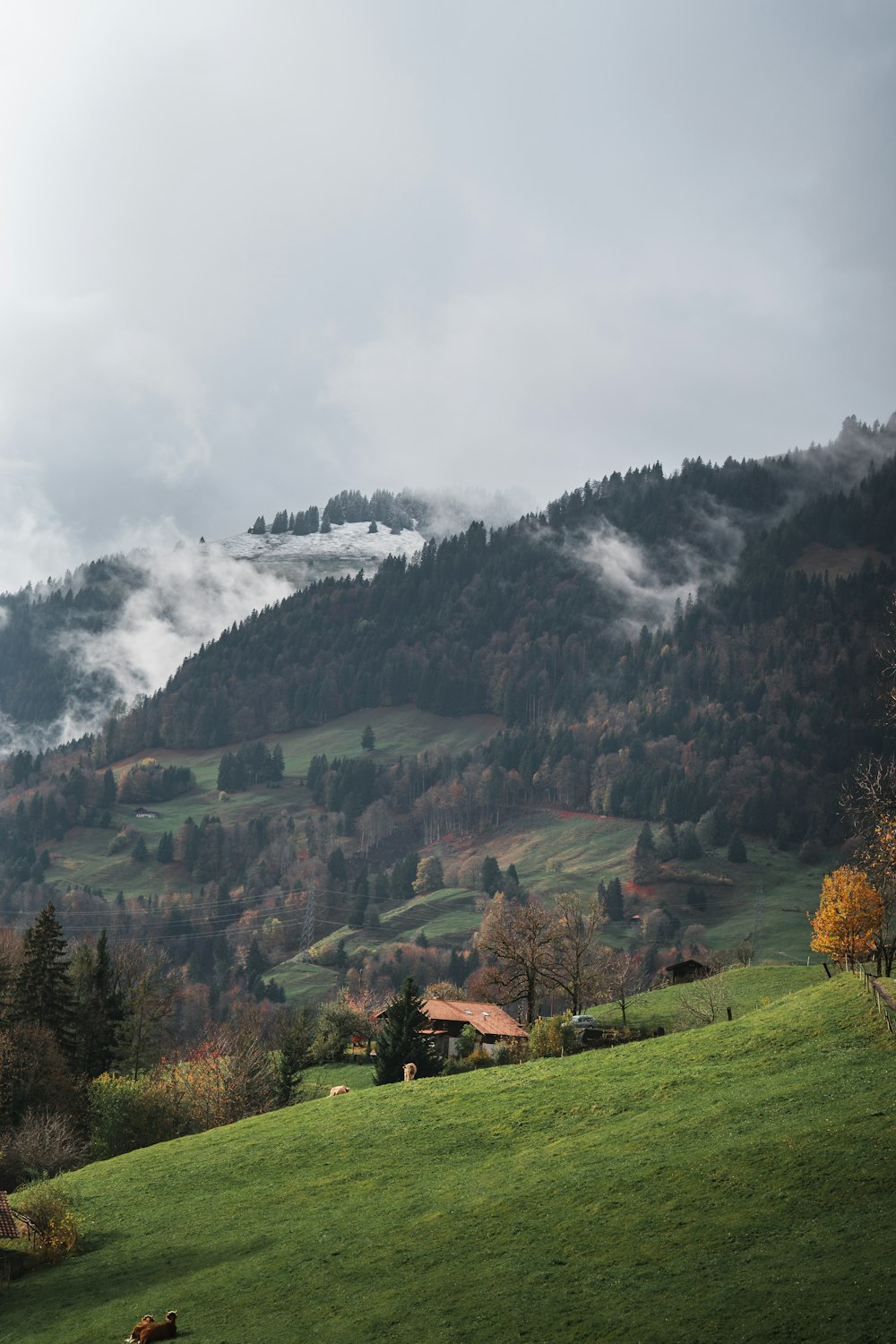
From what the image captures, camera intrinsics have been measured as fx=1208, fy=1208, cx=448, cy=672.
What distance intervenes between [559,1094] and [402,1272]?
20.6 meters

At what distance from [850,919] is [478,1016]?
4720 cm

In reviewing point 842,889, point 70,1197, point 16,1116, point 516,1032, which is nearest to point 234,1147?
point 70,1197

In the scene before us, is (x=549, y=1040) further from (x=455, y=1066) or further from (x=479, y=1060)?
(x=479, y=1060)

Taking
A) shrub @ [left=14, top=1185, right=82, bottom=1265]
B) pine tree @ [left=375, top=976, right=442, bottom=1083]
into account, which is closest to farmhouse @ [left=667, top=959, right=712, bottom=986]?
pine tree @ [left=375, top=976, right=442, bottom=1083]

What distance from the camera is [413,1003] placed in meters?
87.1

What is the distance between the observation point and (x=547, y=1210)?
43.2 m

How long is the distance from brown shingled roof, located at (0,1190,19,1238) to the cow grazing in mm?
16817

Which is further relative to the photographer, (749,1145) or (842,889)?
(842,889)

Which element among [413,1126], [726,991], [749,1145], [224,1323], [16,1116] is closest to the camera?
[224,1323]

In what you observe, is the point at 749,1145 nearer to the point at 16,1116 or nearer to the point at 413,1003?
the point at 413,1003

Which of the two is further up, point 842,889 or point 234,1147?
point 842,889

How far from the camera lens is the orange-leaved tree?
84188 mm

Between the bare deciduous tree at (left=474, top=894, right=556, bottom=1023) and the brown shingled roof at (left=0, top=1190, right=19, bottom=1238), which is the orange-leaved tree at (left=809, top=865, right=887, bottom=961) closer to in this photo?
the bare deciduous tree at (left=474, top=894, right=556, bottom=1023)

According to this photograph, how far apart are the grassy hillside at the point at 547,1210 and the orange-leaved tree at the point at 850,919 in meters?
20.6
